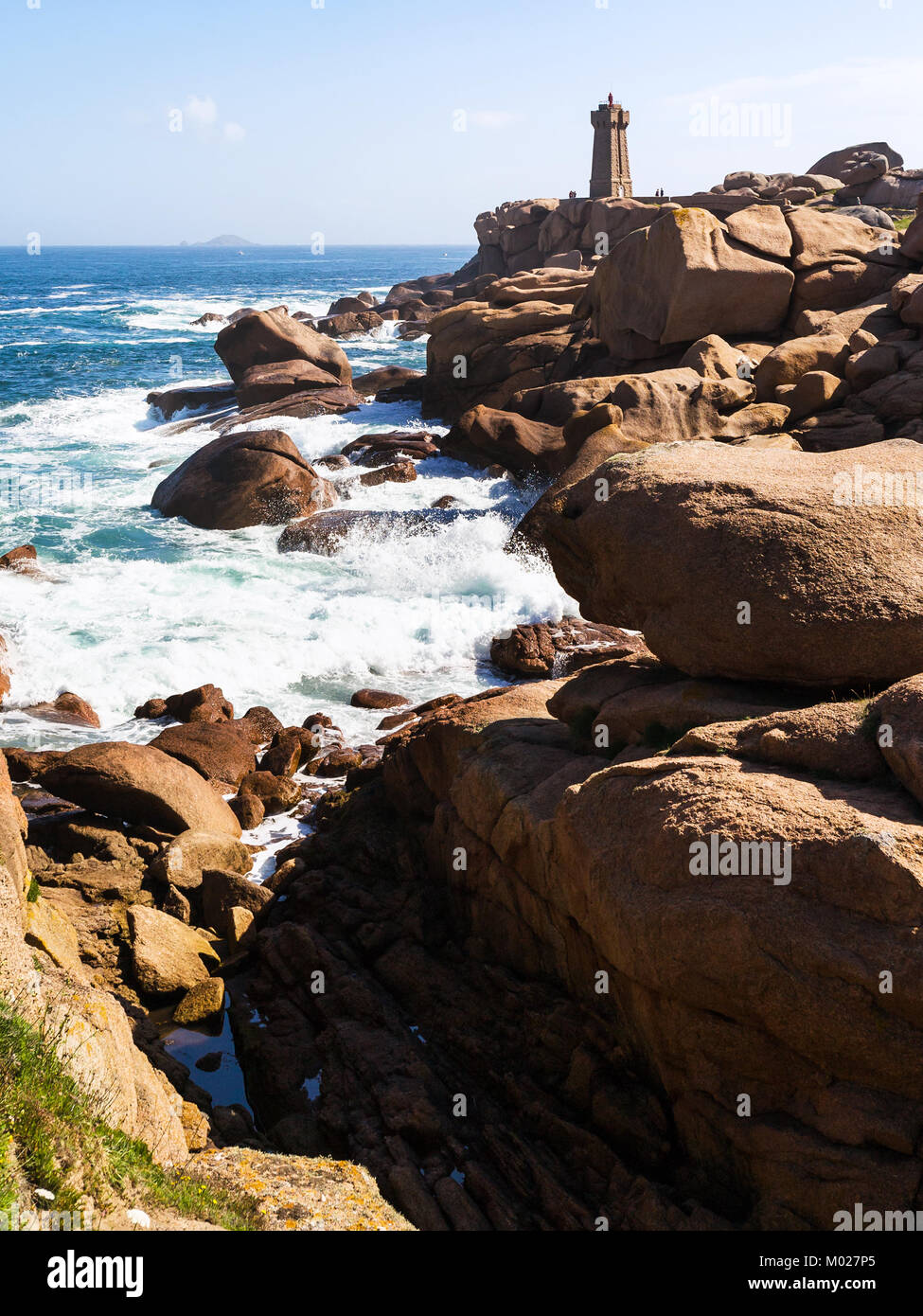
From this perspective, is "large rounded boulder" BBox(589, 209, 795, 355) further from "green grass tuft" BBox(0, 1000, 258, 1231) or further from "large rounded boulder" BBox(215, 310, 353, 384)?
"green grass tuft" BBox(0, 1000, 258, 1231)

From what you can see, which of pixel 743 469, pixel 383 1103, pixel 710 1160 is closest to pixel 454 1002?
pixel 383 1103

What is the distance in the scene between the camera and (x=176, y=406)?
124ft

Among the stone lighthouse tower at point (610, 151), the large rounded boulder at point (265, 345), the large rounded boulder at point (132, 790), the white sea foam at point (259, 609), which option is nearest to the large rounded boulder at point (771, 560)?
the large rounded boulder at point (132, 790)

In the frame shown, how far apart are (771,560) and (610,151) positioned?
74.5 metres

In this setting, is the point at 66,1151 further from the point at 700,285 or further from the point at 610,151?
the point at 610,151

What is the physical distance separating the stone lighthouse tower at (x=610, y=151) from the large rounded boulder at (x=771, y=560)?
235 ft

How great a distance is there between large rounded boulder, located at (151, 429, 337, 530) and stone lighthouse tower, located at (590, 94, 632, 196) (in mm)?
57448

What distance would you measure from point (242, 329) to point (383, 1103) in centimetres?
3374

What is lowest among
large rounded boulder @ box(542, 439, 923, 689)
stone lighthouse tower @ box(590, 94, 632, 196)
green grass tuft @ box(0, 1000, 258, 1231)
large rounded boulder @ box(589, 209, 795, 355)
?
green grass tuft @ box(0, 1000, 258, 1231)

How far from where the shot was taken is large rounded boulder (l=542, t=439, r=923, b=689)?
7.61 meters

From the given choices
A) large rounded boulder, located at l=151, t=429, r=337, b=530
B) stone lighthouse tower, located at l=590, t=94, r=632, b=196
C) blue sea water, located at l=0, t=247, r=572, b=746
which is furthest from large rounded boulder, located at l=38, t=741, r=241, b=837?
stone lighthouse tower, located at l=590, t=94, r=632, b=196

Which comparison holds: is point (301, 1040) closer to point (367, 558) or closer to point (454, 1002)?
point (454, 1002)

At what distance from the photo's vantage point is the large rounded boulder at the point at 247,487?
2375 centimetres

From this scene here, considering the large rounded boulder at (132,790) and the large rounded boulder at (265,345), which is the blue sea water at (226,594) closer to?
the large rounded boulder at (132,790)
